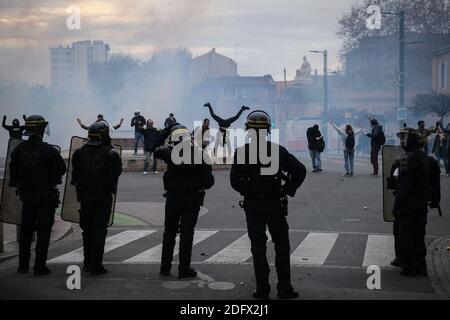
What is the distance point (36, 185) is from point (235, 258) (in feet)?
9.01

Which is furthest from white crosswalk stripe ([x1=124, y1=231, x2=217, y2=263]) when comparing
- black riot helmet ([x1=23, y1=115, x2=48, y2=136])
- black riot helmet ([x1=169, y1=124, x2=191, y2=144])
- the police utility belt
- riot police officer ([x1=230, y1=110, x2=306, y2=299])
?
the police utility belt

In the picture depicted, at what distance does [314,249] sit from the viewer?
8625mm

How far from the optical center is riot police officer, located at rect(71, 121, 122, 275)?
22.9 feet

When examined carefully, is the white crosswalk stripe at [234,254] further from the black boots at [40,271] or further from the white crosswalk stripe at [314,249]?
the black boots at [40,271]

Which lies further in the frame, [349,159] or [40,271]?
[349,159]

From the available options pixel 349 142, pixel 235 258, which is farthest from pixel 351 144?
pixel 235 258

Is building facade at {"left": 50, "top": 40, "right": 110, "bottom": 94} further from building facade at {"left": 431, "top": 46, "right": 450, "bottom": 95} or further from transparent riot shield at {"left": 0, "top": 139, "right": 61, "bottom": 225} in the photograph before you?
transparent riot shield at {"left": 0, "top": 139, "right": 61, "bottom": 225}

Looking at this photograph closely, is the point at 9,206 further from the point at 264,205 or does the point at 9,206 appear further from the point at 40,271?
the point at 264,205

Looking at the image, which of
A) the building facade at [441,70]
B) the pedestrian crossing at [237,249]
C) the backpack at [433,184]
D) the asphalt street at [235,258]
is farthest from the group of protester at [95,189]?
the building facade at [441,70]

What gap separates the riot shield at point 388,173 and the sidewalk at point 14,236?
5.09 meters

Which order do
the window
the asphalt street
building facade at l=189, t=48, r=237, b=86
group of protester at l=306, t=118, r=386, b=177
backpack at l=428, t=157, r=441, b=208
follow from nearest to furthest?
the asphalt street
backpack at l=428, t=157, r=441, b=208
group of protester at l=306, t=118, r=386, b=177
the window
building facade at l=189, t=48, r=237, b=86

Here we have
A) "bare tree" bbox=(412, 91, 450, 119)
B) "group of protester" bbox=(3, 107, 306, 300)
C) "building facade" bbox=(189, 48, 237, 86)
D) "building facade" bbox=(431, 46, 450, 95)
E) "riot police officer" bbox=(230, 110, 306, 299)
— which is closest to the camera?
"riot police officer" bbox=(230, 110, 306, 299)

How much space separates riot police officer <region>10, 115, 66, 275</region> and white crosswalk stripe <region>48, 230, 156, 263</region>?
0.85 m
